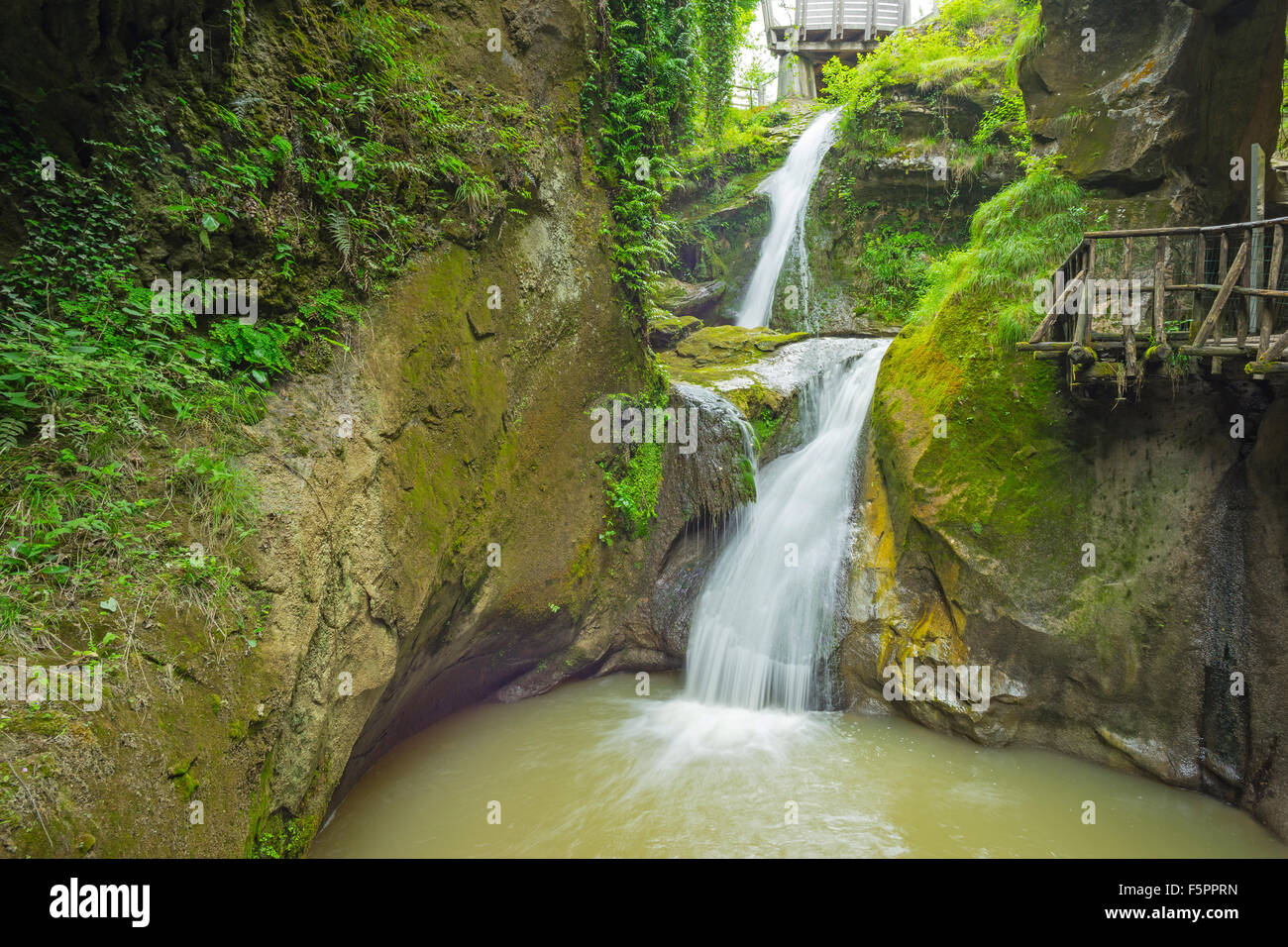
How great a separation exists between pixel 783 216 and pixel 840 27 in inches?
464

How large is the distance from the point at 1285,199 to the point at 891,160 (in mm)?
8036

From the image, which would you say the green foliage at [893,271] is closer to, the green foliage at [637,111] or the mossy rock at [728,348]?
the mossy rock at [728,348]

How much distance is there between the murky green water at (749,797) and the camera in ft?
17.6

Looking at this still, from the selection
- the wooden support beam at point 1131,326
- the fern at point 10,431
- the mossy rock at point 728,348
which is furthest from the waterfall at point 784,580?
the fern at point 10,431

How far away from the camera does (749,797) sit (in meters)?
5.96

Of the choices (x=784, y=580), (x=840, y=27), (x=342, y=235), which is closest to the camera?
(x=342, y=235)

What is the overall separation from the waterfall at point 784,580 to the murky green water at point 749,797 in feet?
2.24

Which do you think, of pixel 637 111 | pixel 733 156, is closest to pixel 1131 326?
pixel 637 111

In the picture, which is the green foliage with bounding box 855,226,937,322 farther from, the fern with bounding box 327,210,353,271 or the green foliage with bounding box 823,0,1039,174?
the fern with bounding box 327,210,353,271

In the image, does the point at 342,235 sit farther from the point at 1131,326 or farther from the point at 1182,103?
the point at 1182,103

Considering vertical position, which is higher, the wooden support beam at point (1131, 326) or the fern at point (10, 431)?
the wooden support beam at point (1131, 326)

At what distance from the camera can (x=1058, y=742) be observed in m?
6.86
